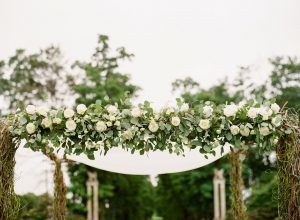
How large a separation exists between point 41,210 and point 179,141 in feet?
33.2

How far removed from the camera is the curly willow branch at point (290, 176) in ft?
A: 13.1

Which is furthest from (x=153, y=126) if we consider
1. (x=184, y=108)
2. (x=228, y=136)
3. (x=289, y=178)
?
(x=289, y=178)

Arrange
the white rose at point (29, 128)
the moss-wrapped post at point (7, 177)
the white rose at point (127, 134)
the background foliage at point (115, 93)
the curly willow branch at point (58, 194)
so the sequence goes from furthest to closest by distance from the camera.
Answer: the background foliage at point (115, 93) < the curly willow branch at point (58, 194) < the white rose at point (127, 134) < the white rose at point (29, 128) < the moss-wrapped post at point (7, 177)

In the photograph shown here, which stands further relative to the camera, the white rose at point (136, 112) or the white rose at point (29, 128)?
the white rose at point (136, 112)

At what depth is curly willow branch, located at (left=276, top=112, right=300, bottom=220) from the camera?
3.99m

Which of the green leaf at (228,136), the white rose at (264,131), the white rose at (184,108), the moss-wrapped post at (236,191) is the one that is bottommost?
the moss-wrapped post at (236,191)

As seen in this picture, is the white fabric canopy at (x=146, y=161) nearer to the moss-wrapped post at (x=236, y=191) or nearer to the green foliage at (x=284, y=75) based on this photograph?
the moss-wrapped post at (x=236, y=191)

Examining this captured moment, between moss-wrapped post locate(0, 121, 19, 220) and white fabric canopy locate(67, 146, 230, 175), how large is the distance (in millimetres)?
1671

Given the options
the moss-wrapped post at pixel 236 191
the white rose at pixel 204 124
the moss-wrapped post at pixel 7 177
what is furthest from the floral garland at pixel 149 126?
the moss-wrapped post at pixel 236 191

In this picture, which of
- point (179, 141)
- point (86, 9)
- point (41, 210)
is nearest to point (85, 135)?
point (179, 141)

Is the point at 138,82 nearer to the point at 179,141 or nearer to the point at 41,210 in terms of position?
the point at 41,210

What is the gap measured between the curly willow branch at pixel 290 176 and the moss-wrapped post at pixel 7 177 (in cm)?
223

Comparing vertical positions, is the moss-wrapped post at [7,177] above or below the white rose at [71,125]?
below

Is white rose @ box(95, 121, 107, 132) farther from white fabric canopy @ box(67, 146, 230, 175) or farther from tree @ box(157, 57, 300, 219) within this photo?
tree @ box(157, 57, 300, 219)
